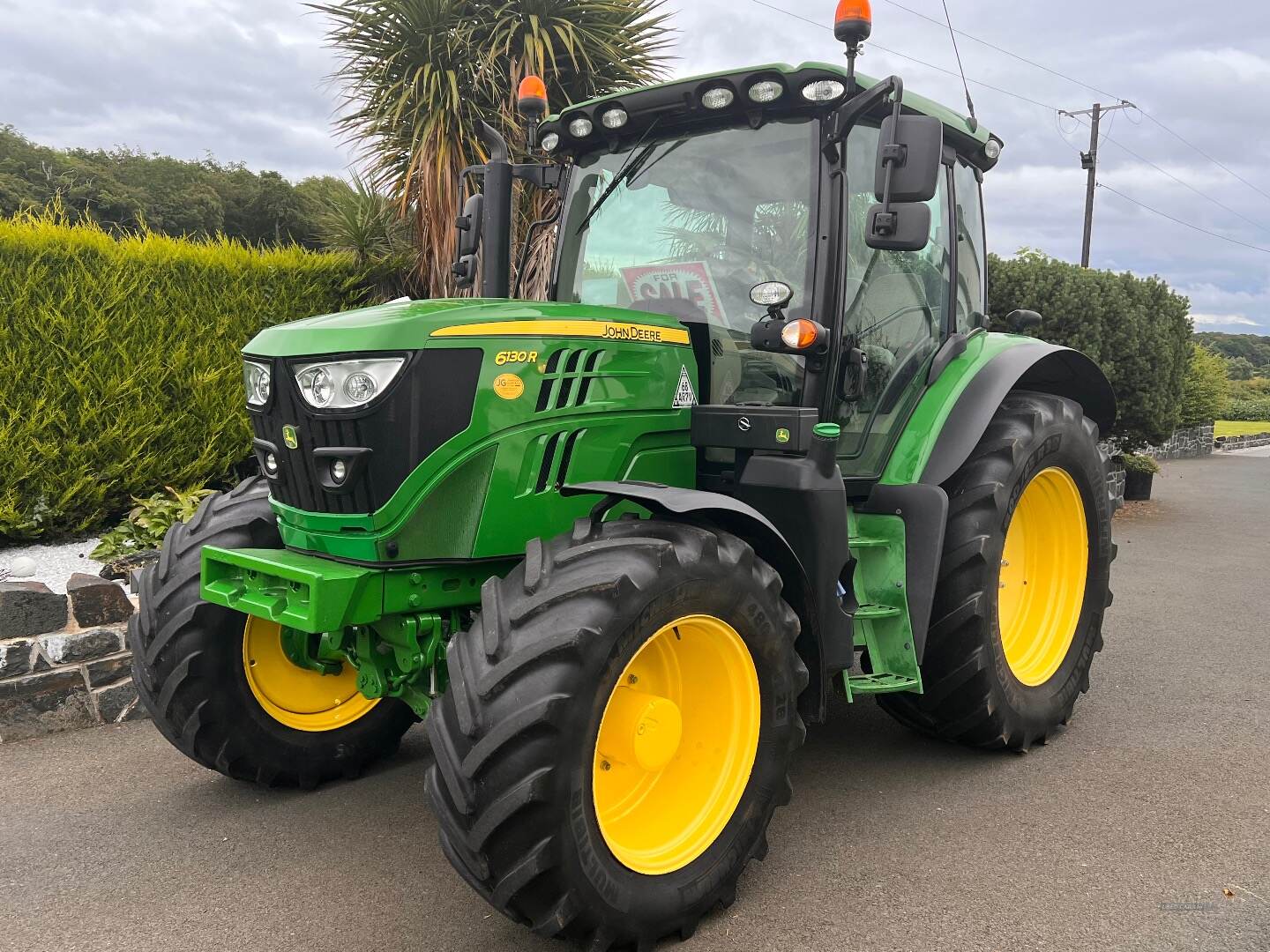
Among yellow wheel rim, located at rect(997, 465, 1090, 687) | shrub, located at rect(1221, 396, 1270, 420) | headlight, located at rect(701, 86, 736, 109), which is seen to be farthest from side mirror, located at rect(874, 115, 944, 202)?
shrub, located at rect(1221, 396, 1270, 420)

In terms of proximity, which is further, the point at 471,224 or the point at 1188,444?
the point at 1188,444

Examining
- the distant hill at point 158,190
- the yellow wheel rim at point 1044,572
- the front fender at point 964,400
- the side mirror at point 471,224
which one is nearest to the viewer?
the front fender at point 964,400

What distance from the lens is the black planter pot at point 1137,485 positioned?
39.5 feet

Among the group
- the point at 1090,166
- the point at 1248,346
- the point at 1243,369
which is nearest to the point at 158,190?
the point at 1090,166

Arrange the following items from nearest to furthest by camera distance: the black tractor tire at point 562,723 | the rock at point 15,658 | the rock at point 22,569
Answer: the black tractor tire at point 562,723 → the rock at point 15,658 → the rock at point 22,569

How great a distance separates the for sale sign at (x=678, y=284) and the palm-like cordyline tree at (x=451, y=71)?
4.60 metres

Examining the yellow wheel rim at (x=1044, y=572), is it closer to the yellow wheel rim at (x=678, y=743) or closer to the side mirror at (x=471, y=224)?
the yellow wheel rim at (x=678, y=743)

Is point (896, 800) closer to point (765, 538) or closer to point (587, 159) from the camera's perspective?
point (765, 538)

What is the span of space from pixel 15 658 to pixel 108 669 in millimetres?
364

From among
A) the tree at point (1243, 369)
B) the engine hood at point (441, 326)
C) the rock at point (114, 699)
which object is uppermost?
the tree at point (1243, 369)

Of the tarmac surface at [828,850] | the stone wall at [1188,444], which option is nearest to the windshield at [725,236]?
the tarmac surface at [828,850]

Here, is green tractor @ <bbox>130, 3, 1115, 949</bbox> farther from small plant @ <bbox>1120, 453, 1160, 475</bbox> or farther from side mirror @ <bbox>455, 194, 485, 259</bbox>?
small plant @ <bbox>1120, 453, 1160, 475</bbox>

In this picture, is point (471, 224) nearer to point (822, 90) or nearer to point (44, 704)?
point (822, 90)

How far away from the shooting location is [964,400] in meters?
3.99
